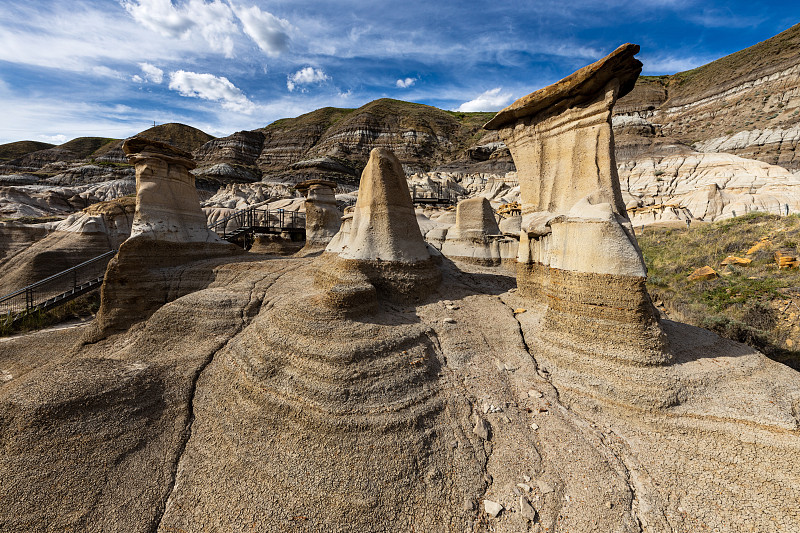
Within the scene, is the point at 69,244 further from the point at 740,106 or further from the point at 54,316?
the point at 740,106

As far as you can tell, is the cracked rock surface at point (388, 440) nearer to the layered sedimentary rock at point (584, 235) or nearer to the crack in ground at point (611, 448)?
the crack in ground at point (611, 448)

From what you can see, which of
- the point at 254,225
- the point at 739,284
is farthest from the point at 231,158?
the point at 739,284

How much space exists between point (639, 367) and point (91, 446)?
7.11 metres

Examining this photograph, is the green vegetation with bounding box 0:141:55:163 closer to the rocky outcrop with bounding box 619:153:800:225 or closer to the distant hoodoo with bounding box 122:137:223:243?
the distant hoodoo with bounding box 122:137:223:243

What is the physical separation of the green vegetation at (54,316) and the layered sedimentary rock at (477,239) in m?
15.1

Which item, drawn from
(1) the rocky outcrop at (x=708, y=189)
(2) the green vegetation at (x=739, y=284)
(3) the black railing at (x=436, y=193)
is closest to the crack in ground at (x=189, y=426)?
(2) the green vegetation at (x=739, y=284)

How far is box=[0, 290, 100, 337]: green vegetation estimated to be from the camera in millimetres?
10281

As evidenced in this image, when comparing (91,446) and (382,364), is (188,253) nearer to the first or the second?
(91,446)

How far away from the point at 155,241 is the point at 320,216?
265 inches

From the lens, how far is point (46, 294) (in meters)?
12.1

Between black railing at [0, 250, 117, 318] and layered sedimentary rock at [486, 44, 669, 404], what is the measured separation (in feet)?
47.2

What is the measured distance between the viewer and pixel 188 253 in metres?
9.95

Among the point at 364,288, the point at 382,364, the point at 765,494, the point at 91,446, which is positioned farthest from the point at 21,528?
the point at 765,494

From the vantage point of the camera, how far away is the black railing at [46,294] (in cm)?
1077
